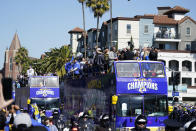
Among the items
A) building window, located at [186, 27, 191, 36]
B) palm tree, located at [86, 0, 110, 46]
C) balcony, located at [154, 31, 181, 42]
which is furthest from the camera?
building window, located at [186, 27, 191, 36]

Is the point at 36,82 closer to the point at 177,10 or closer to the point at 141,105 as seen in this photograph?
the point at 141,105

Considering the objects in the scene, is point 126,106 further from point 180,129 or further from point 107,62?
point 180,129

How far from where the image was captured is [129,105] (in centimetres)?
1883

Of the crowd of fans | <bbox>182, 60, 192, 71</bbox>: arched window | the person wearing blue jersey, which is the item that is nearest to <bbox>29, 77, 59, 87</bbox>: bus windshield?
the person wearing blue jersey

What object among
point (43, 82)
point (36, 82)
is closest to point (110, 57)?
point (43, 82)

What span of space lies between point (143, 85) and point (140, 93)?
1.17 ft

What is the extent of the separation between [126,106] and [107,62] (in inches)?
116

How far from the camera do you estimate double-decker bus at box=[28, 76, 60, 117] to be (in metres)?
34.2

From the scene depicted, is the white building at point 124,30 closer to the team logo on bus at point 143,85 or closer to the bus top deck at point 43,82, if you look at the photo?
the bus top deck at point 43,82

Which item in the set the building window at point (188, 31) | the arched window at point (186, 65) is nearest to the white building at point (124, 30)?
the arched window at point (186, 65)

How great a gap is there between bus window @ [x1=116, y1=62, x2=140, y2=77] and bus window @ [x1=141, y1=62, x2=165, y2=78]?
0.99ft

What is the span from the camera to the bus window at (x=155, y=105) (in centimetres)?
1906

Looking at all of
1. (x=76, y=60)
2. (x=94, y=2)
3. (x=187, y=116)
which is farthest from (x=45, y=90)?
(x=94, y=2)

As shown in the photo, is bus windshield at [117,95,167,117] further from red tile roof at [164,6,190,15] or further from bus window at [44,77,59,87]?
red tile roof at [164,6,190,15]
